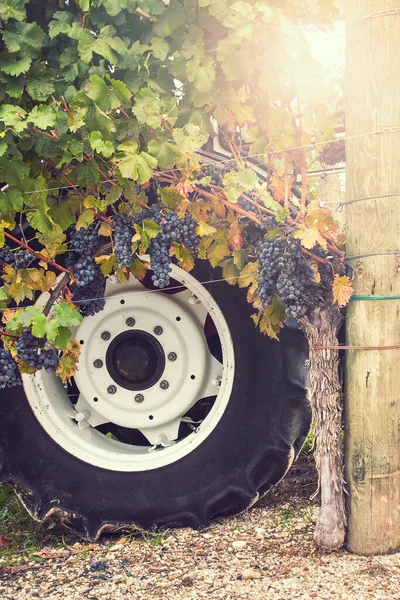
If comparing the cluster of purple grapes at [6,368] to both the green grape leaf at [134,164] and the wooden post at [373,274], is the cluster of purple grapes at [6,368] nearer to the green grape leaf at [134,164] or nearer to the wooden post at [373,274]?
the green grape leaf at [134,164]

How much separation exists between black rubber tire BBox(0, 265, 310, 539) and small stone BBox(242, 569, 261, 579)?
0.35 m

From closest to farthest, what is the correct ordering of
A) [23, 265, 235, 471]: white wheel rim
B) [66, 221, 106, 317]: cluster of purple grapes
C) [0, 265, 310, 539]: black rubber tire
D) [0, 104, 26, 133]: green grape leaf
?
[0, 104, 26, 133]: green grape leaf < [66, 221, 106, 317]: cluster of purple grapes < [0, 265, 310, 539]: black rubber tire < [23, 265, 235, 471]: white wheel rim

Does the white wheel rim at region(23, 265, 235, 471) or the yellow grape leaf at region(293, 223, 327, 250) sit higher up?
the yellow grape leaf at region(293, 223, 327, 250)

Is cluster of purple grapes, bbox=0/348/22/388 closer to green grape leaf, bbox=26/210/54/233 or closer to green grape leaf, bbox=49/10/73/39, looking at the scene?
green grape leaf, bbox=26/210/54/233

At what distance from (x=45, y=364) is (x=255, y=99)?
1305 millimetres

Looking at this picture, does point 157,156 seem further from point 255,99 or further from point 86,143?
point 255,99

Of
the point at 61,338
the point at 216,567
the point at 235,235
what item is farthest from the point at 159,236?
the point at 216,567

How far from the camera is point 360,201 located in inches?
106

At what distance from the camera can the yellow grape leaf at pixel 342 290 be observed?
263 cm

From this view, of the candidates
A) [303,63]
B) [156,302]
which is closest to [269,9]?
[303,63]

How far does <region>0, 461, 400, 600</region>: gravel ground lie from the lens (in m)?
2.53

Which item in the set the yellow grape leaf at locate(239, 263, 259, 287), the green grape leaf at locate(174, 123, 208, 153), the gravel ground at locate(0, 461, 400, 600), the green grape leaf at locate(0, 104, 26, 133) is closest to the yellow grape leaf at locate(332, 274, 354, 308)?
the yellow grape leaf at locate(239, 263, 259, 287)

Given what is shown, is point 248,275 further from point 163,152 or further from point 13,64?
point 13,64

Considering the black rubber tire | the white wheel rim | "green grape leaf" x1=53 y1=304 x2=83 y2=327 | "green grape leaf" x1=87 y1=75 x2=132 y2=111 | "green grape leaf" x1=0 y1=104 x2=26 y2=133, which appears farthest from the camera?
the white wheel rim
